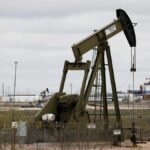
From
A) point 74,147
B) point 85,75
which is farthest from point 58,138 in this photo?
point 85,75

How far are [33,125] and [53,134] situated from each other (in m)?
2.45

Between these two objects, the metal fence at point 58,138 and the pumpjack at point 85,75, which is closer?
the metal fence at point 58,138

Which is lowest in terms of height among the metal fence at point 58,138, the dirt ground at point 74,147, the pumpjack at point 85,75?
the dirt ground at point 74,147

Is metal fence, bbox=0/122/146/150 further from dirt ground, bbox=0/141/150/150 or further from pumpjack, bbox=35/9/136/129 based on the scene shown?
pumpjack, bbox=35/9/136/129

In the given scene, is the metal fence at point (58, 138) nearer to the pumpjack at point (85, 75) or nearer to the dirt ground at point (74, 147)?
the dirt ground at point (74, 147)

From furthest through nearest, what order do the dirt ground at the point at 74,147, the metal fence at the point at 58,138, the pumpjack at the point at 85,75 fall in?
the pumpjack at the point at 85,75
the metal fence at the point at 58,138
the dirt ground at the point at 74,147

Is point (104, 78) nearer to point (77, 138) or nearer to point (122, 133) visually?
point (122, 133)

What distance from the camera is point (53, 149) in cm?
2816

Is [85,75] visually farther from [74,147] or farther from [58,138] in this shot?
[74,147]

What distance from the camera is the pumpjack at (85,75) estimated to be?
3231cm

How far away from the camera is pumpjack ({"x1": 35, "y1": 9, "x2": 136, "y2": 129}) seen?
32312mm

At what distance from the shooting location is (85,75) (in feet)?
107

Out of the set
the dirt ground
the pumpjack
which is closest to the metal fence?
the dirt ground

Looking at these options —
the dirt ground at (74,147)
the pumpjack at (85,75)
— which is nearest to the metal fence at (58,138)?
the dirt ground at (74,147)
